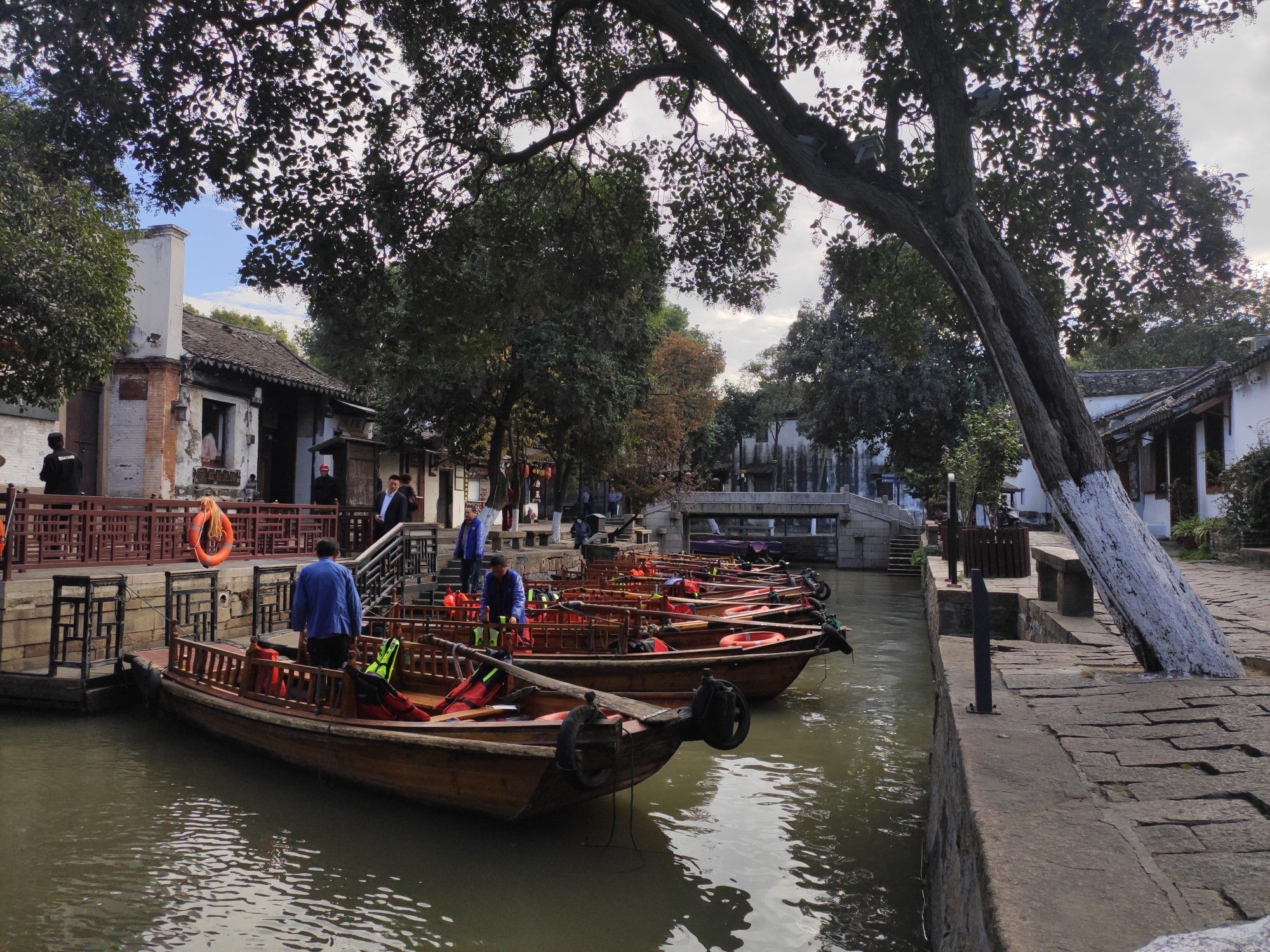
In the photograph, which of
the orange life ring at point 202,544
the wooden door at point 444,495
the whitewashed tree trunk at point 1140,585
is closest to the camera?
the whitewashed tree trunk at point 1140,585

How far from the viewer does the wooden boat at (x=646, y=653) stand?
9.52 metres

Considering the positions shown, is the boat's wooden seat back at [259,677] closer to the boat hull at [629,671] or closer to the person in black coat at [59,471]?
the boat hull at [629,671]

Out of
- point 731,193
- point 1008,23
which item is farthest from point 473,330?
point 1008,23

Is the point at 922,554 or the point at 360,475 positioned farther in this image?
the point at 922,554

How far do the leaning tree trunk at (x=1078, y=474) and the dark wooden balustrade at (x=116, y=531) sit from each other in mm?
8693

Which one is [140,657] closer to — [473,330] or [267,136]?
[473,330]

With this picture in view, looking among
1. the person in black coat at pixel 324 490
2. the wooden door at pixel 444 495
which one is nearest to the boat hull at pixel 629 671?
the person in black coat at pixel 324 490

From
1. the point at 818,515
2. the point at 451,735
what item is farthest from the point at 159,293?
the point at 818,515

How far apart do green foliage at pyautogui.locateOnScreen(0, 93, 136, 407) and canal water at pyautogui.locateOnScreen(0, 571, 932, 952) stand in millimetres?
4707

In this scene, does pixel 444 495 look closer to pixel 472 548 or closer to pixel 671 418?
pixel 671 418

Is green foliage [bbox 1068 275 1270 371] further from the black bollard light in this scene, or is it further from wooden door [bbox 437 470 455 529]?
the black bollard light

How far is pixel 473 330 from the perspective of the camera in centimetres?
858

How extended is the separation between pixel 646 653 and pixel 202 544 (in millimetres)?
6260

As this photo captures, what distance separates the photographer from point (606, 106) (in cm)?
704
